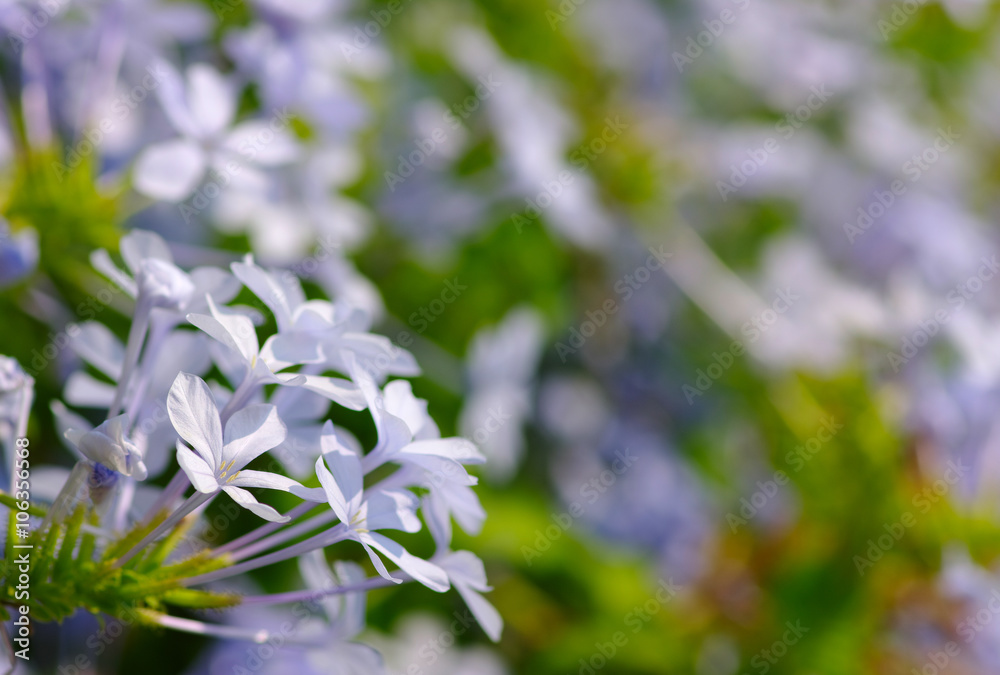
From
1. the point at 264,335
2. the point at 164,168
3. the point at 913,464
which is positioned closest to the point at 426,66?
the point at 264,335

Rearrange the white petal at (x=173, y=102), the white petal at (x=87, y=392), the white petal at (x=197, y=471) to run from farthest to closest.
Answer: the white petal at (x=173, y=102) → the white petal at (x=87, y=392) → the white petal at (x=197, y=471)

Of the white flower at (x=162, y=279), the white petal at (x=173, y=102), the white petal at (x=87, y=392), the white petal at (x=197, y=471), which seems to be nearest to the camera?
the white petal at (x=197, y=471)

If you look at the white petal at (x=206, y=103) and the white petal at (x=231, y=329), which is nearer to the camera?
the white petal at (x=231, y=329)

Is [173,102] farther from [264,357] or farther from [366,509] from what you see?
[366,509]

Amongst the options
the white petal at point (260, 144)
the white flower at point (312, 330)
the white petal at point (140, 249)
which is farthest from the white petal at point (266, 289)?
the white petal at point (260, 144)

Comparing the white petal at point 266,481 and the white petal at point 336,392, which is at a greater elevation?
the white petal at point 336,392

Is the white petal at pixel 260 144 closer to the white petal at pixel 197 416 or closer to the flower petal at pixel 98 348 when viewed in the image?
the flower petal at pixel 98 348

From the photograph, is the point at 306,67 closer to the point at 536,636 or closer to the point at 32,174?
the point at 32,174

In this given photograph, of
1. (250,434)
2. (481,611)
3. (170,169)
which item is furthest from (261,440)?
(170,169)
